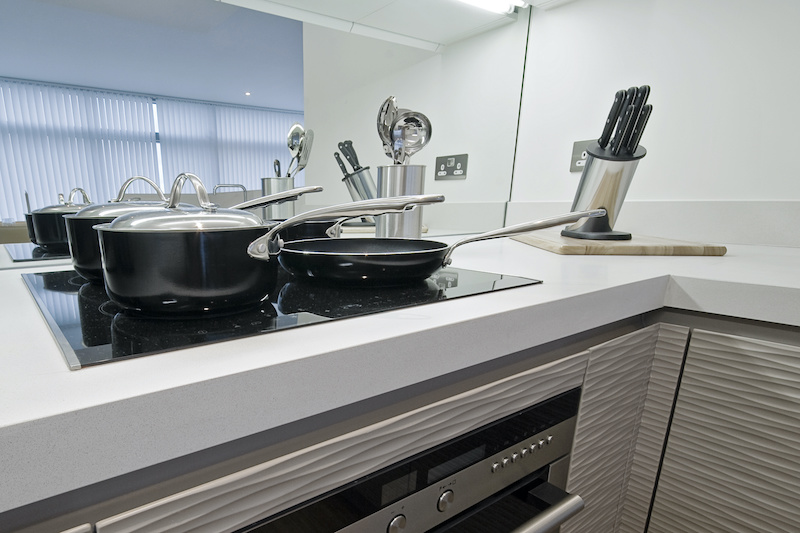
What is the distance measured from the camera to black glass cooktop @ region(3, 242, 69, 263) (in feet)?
2.39

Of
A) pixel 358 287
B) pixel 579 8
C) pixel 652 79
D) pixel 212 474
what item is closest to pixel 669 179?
pixel 652 79

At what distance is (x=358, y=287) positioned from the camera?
0.56 meters

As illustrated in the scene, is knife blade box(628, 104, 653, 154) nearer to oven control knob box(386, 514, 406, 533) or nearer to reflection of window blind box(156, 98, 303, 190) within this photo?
reflection of window blind box(156, 98, 303, 190)

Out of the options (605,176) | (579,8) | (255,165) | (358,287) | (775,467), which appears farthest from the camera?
(579,8)

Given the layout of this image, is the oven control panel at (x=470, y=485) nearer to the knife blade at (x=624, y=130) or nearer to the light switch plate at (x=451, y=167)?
the knife blade at (x=624, y=130)

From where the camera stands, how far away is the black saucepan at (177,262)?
0.36 meters

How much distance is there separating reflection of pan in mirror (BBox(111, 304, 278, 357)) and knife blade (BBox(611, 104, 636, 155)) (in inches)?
39.7

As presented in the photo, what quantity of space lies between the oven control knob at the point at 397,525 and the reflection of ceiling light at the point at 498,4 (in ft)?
5.36

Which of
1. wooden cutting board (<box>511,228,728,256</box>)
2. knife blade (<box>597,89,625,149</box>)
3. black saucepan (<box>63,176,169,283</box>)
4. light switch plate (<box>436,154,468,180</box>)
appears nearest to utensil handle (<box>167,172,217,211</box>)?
black saucepan (<box>63,176,169,283</box>)

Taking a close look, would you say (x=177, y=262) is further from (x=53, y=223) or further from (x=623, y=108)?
(x=623, y=108)

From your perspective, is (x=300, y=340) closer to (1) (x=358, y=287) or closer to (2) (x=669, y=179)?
(1) (x=358, y=287)

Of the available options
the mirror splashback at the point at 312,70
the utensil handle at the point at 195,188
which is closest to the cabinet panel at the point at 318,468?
the utensil handle at the point at 195,188

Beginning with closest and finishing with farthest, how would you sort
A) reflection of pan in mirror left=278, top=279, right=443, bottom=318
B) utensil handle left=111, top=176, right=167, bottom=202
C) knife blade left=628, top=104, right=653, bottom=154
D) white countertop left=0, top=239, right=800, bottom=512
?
white countertop left=0, top=239, right=800, bottom=512
reflection of pan in mirror left=278, top=279, right=443, bottom=318
utensil handle left=111, top=176, right=167, bottom=202
knife blade left=628, top=104, right=653, bottom=154

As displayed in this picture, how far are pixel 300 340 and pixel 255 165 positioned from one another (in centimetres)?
69
